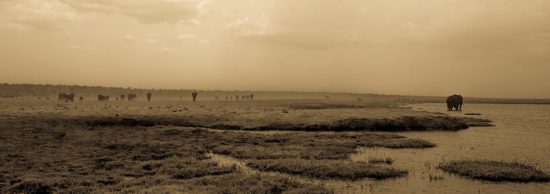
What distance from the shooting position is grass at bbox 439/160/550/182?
20.6m

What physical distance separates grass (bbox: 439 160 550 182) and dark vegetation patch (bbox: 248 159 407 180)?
322 cm

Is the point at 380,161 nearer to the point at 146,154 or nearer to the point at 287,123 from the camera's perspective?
the point at 146,154

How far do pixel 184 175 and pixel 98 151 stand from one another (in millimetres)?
9752

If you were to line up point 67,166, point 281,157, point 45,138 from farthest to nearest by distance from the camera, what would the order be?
point 45,138 < point 281,157 < point 67,166

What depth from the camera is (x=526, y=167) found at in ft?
75.0

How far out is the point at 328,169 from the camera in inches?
863

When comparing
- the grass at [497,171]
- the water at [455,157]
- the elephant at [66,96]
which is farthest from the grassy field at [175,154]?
the elephant at [66,96]

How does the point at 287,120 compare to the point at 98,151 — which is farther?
the point at 287,120

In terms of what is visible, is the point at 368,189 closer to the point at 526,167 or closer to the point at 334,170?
the point at 334,170

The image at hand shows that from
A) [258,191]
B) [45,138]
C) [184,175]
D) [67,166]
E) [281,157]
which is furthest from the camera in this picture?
[45,138]

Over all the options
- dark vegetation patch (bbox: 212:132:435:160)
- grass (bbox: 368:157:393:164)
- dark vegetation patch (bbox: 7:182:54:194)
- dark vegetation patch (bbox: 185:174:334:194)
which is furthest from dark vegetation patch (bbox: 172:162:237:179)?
grass (bbox: 368:157:393:164)

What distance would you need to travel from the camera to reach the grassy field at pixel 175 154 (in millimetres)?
18484

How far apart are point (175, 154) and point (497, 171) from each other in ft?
62.6

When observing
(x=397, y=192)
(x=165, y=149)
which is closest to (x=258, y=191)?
(x=397, y=192)
